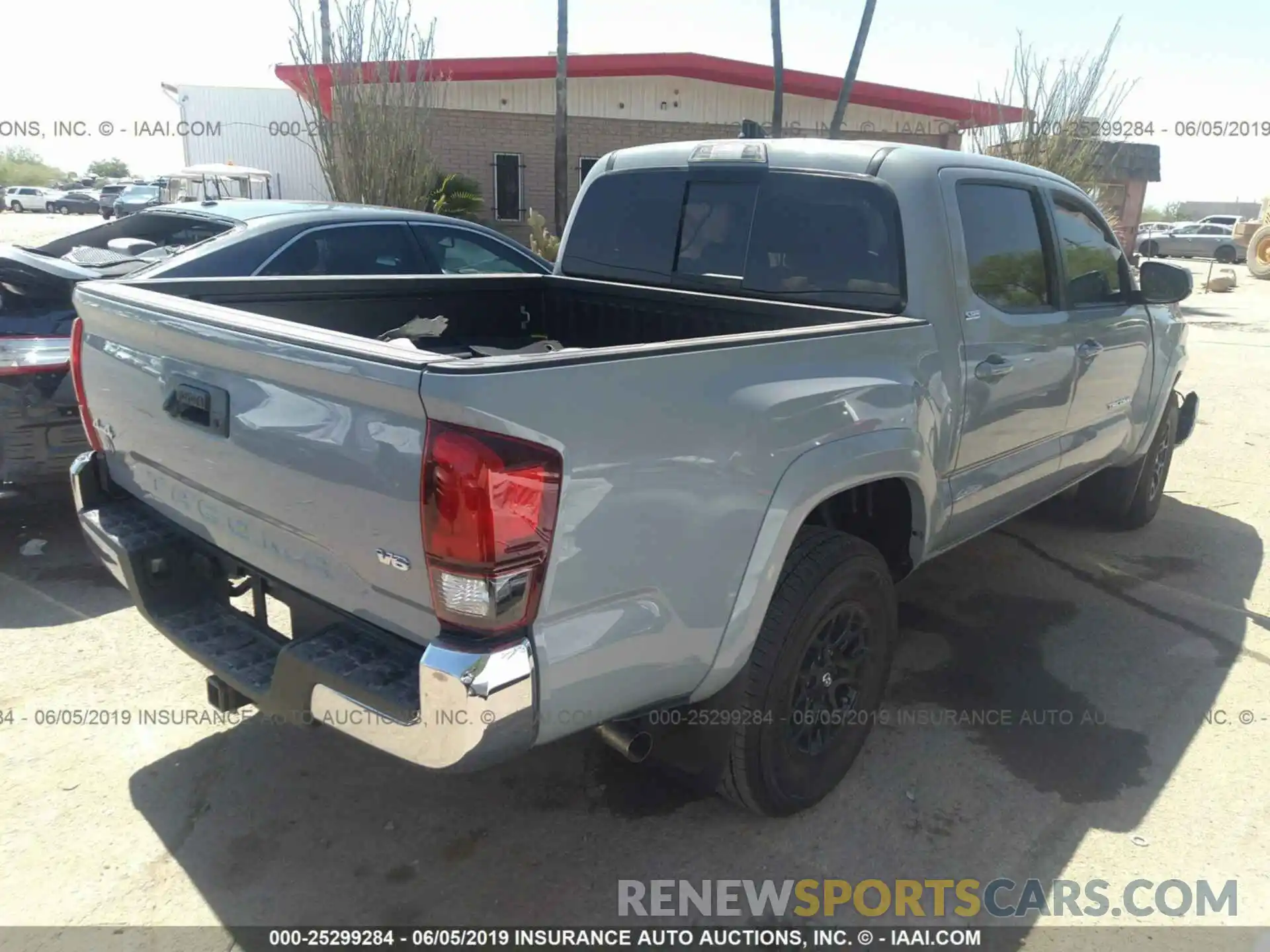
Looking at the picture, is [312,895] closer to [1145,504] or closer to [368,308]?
[368,308]

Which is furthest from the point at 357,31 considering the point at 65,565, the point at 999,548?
the point at 999,548

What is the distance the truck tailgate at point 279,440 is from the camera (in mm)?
1985

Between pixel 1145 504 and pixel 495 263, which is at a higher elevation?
pixel 495 263

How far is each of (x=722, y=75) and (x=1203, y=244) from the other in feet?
88.7

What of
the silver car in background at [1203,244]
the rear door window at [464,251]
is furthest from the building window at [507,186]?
the silver car in background at [1203,244]

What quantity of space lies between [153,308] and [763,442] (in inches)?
67.9

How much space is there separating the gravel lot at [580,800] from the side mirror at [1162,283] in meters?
1.55

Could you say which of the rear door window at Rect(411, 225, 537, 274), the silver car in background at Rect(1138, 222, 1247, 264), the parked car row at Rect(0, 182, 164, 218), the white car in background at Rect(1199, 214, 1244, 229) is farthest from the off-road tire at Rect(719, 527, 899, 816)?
the white car in background at Rect(1199, 214, 1244, 229)

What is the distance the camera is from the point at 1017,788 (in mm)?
3193

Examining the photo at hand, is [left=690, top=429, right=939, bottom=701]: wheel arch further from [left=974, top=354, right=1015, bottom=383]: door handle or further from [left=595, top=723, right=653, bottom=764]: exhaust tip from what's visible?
[left=974, top=354, right=1015, bottom=383]: door handle

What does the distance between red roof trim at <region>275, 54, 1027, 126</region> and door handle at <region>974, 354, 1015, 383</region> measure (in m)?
14.2

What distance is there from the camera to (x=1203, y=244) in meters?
36.2

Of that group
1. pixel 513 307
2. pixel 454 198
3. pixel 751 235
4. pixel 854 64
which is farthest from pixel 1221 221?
pixel 513 307
